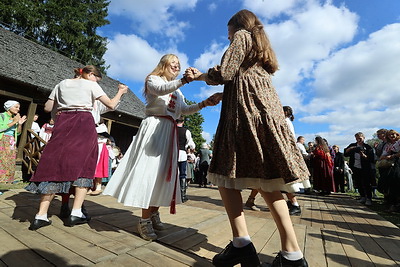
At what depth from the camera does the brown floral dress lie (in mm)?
1390

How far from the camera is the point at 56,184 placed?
2227 mm

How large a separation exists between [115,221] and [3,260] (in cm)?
118

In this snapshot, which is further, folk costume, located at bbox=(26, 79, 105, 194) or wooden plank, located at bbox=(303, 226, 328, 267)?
folk costume, located at bbox=(26, 79, 105, 194)

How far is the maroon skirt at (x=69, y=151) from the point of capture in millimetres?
2229

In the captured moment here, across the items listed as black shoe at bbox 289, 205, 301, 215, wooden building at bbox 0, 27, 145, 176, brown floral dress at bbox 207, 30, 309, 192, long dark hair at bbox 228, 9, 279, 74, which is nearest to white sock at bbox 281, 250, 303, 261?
brown floral dress at bbox 207, 30, 309, 192

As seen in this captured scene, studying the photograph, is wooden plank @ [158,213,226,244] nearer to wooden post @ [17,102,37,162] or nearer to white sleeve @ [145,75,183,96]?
white sleeve @ [145,75,183,96]

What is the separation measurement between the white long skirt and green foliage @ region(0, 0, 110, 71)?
22207 mm

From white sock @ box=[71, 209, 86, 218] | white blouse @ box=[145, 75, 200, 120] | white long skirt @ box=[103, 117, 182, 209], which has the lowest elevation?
white sock @ box=[71, 209, 86, 218]

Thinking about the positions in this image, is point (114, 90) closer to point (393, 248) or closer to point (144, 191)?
point (144, 191)

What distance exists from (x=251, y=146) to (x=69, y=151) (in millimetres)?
1909

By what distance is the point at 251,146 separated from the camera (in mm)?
1431

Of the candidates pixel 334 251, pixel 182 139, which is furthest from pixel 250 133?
pixel 182 139

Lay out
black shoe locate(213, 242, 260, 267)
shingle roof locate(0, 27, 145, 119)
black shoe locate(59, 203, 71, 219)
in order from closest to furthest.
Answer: black shoe locate(213, 242, 260, 267), black shoe locate(59, 203, 71, 219), shingle roof locate(0, 27, 145, 119)

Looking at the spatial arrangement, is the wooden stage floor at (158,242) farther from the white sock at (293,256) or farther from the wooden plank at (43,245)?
the white sock at (293,256)
